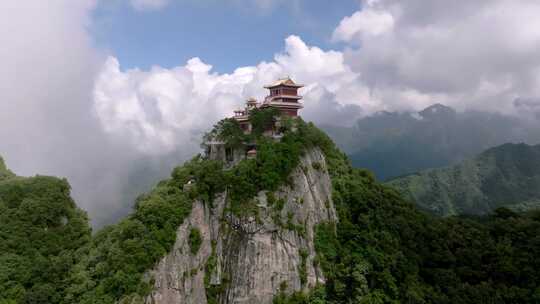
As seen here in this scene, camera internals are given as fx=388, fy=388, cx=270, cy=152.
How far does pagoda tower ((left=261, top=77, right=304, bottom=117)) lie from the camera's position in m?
39.2

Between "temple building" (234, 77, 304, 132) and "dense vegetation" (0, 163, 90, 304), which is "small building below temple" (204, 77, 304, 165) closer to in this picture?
"temple building" (234, 77, 304, 132)

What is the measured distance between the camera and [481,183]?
95.0 meters

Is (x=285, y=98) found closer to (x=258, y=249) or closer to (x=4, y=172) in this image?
(x=258, y=249)

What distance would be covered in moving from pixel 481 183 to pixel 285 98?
76044 mm

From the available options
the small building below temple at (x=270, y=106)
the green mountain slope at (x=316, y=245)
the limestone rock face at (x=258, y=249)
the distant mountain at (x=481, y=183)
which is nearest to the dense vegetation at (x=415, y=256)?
the green mountain slope at (x=316, y=245)

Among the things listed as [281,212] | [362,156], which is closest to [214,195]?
[281,212]

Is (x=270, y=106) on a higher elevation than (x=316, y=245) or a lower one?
higher

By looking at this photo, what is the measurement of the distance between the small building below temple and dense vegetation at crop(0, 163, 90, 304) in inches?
533

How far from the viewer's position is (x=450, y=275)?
32344mm

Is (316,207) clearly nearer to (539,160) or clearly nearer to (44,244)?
(44,244)

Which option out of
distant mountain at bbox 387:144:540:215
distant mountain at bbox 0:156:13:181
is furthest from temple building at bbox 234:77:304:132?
distant mountain at bbox 387:144:540:215

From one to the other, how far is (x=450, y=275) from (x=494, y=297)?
339 centimetres

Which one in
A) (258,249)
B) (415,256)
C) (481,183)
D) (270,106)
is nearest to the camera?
(258,249)

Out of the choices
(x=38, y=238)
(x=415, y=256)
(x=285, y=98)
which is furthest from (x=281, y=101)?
(x=38, y=238)
